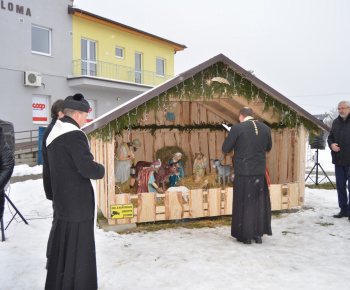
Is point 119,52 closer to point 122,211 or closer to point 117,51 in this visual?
point 117,51

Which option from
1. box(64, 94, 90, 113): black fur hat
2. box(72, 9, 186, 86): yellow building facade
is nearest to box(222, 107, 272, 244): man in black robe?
box(64, 94, 90, 113): black fur hat

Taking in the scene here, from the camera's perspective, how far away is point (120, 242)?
520cm

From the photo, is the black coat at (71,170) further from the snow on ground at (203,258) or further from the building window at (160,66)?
the building window at (160,66)

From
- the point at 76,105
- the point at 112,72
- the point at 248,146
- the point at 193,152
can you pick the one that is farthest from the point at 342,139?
the point at 112,72

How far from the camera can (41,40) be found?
15.6m

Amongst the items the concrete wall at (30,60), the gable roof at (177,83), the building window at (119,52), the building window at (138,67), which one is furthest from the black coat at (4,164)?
the building window at (138,67)

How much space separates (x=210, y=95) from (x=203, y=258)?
337cm

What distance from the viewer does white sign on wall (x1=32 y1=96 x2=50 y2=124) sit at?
15469 millimetres

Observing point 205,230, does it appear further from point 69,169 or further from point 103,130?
point 69,169

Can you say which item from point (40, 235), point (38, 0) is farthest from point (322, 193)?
point (38, 0)

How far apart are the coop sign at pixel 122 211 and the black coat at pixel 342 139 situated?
431cm

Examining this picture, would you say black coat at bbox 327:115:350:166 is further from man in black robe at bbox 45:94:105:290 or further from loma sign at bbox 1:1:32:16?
loma sign at bbox 1:1:32:16

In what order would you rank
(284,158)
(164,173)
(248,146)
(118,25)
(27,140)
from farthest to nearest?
(118,25) → (27,140) → (284,158) → (164,173) → (248,146)

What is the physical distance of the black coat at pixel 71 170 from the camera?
2.88 m
